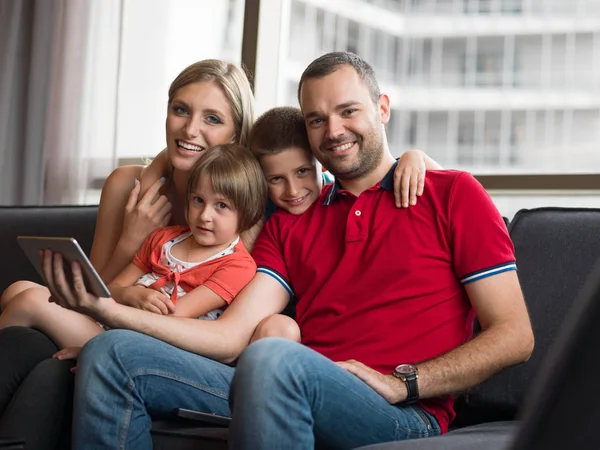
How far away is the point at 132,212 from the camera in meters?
2.29

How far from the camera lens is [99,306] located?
1.73 meters

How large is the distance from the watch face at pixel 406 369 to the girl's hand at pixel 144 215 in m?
0.88

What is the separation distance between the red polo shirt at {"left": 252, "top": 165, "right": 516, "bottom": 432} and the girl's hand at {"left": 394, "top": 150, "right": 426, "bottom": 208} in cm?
2

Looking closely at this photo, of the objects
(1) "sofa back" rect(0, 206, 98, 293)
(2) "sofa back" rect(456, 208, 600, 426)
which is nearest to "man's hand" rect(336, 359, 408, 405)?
(2) "sofa back" rect(456, 208, 600, 426)

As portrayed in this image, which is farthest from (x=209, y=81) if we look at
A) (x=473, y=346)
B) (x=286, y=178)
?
(x=473, y=346)

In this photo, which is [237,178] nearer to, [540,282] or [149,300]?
[149,300]

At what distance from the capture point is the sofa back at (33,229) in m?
2.62

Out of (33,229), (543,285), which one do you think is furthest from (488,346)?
(33,229)

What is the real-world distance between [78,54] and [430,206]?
2590 millimetres

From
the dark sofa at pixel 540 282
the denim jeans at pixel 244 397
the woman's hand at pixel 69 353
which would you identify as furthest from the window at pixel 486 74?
the woman's hand at pixel 69 353

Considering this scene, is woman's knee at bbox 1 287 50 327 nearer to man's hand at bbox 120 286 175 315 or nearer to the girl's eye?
man's hand at bbox 120 286 175 315

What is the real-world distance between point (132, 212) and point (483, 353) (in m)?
1.07

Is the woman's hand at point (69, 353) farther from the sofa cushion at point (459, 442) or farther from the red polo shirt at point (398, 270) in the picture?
the sofa cushion at point (459, 442)

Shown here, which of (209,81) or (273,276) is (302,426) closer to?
(273,276)
